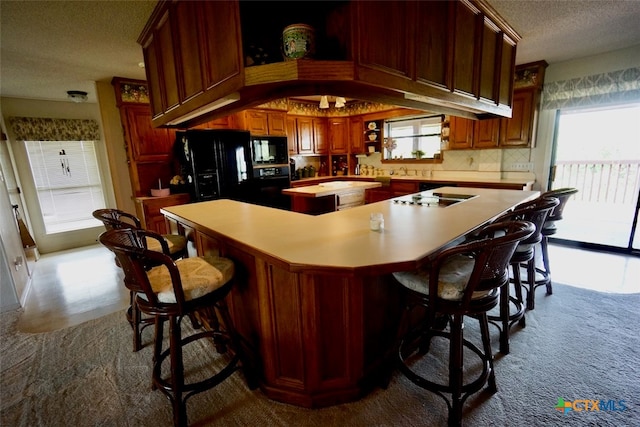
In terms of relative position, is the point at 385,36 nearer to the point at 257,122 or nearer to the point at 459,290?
the point at 459,290

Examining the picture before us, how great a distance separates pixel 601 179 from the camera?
4.50 metres

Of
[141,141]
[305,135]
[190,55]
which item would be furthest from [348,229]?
[305,135]

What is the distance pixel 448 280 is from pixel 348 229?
0.58m

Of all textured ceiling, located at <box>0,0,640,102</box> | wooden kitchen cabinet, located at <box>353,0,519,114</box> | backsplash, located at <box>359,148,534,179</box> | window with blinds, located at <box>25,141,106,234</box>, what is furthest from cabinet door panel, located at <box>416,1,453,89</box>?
window with blinds, located at <box>25,141,106,234</box>

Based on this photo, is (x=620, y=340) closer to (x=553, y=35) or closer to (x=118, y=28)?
(x=553, y=35)

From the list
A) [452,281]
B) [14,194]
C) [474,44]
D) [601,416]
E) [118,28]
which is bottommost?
[601,416]

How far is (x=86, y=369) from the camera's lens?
1908 millimetres

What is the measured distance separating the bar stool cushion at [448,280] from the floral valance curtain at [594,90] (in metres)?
3.62

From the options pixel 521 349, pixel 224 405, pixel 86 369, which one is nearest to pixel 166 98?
pixel 86 369

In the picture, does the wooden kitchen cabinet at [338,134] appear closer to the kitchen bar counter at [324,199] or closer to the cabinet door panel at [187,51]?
the kitchen bar counter at [324,199]

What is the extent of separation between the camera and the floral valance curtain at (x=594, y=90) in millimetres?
3309

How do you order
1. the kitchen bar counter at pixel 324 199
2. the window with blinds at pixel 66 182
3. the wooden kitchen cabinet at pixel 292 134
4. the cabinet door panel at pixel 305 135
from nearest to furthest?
the kitchen bar counter at pixel 324 199, the window with blinds at pixel 66 182, the wooden kitchen cabinet at pixel 292 134, the cabinet door panel at pixel 305 135

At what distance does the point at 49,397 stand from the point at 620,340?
12.2ft

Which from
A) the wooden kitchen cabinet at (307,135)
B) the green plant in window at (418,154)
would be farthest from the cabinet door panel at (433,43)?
the wooden kitchen cabinet at (307,135)
